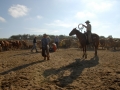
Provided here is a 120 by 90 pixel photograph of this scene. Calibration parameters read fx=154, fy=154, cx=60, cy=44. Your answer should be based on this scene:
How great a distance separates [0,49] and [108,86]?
19.2m

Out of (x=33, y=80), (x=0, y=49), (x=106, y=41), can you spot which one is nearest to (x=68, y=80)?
(x=33, y=80)

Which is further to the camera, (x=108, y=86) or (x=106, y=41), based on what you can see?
(x=106, y=41)

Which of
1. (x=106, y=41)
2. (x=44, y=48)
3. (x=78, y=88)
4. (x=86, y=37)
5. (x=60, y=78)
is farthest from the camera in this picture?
(x=106, y=41)

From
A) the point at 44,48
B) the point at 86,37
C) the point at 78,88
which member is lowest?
the point at 78,88

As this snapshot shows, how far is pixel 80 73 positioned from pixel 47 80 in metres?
1.87

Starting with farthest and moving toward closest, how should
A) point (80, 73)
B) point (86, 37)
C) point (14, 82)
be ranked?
point (86, 37)
point (80, 73)
point (14, 82)

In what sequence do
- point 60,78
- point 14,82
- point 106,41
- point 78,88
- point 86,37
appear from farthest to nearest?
1. point 106,41
2. point 86,37
3. point 60,78
4. point 14,82
5. point 78,88

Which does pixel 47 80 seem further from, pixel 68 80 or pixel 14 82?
pixel 14 82

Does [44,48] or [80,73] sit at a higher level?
[44,48]

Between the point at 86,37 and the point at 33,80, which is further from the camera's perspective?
the point at 86,37

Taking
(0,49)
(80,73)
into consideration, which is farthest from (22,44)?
(80,73)

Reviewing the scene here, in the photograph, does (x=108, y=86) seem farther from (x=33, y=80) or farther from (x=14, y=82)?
(x=14, y=82)

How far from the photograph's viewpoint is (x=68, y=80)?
6691mm

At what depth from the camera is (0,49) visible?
22.0 meters
